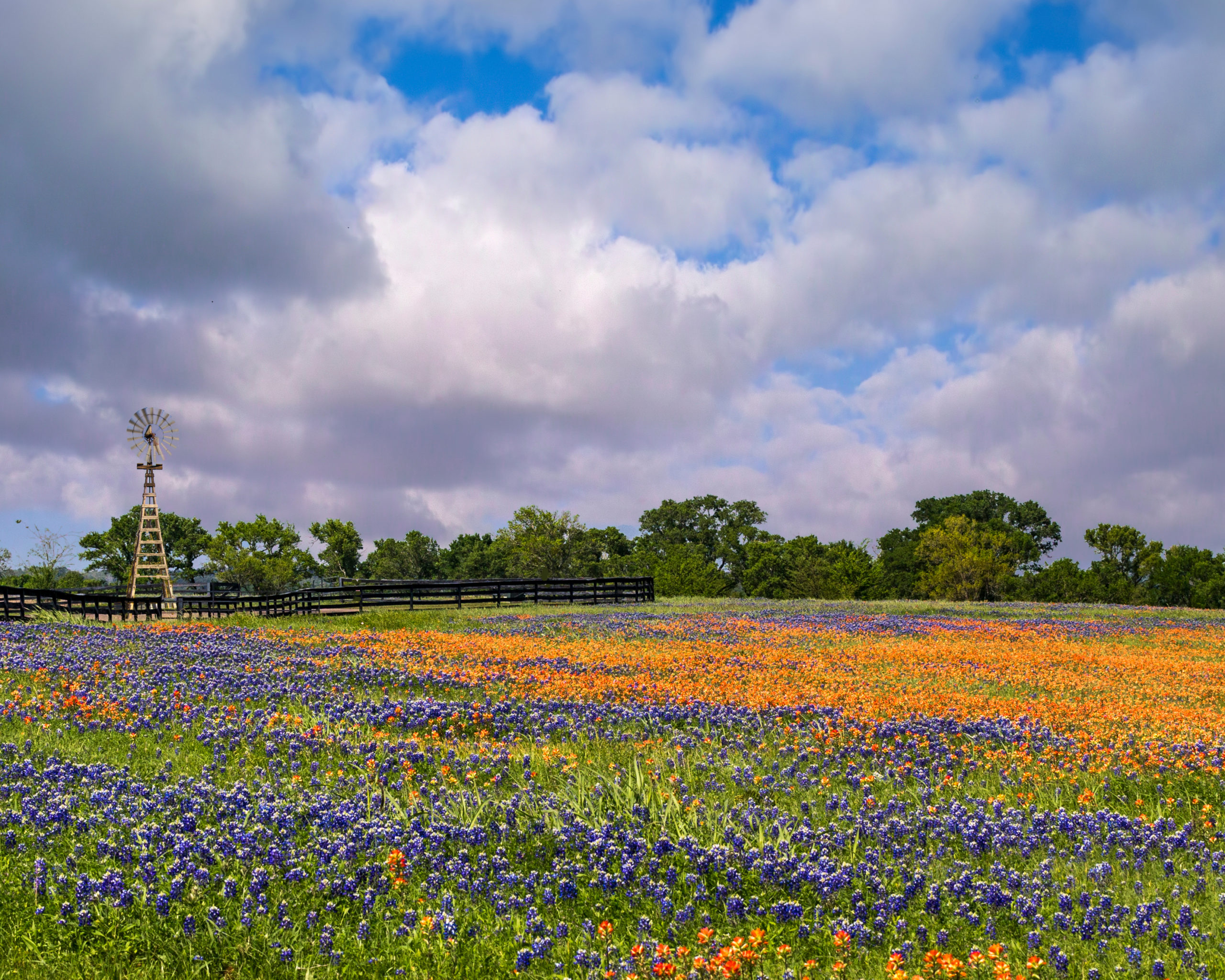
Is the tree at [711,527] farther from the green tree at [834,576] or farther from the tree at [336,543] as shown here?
the tree at [336,543]

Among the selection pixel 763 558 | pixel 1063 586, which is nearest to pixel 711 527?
pixel 763 558

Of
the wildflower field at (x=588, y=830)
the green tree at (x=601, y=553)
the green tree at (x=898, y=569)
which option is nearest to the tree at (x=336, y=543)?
the green tree at (x=601, y=553)

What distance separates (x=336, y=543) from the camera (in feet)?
388

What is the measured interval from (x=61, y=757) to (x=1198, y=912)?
33.2 feet

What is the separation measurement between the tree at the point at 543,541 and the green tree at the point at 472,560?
72.2 feet

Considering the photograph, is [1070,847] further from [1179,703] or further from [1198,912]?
[1179,703]

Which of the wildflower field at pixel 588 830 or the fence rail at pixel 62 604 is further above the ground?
the fence rail at pixel 62 604

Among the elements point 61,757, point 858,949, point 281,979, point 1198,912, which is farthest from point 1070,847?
point 61,757

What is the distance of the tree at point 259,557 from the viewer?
301 feet

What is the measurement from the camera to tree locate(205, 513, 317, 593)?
91.8m

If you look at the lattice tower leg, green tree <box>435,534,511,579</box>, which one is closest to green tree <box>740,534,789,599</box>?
green tree <box>435,534,511,579</box>

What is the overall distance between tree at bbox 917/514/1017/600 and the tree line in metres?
0.17

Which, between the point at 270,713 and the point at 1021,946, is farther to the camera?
the point at 270,713

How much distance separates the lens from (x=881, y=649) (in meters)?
20.5
